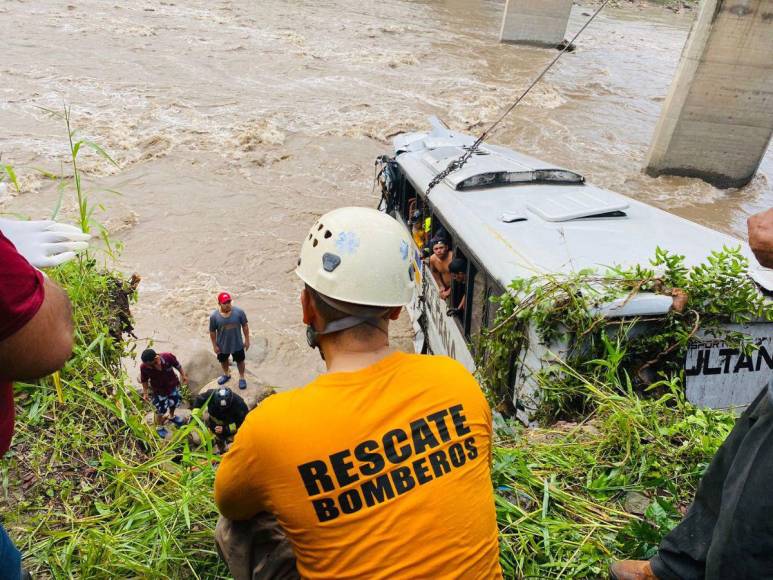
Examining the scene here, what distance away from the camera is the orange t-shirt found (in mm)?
1452

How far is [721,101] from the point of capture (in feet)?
43.1

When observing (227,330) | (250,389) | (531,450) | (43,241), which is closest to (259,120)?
(227,330)

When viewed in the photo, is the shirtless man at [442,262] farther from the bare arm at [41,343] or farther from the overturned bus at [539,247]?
the bare arm at [41,343]

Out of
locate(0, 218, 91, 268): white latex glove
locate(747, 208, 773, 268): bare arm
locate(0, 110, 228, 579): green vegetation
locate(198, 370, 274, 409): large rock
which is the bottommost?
locate(198, 370, 274, 409): large rock

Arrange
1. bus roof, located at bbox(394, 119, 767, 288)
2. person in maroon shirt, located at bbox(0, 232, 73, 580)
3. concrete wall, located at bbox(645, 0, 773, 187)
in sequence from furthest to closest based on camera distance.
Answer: concrete wall, located at bbox(645, 0, 773, 187), bus roof, located at bbox(394, 119, 767, 288), person in maroon shirt, located at bbox(0, 232, 73, 580)

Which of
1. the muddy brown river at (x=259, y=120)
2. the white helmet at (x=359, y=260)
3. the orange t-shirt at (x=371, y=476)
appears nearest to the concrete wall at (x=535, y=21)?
the muddy brown river at (x=259, y=120)

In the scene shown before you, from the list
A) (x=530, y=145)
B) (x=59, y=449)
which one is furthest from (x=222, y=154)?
(x=59, y=449)

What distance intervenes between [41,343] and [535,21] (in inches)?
1082

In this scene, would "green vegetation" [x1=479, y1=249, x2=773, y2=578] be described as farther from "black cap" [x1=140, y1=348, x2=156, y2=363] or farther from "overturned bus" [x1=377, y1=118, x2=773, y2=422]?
"black cap" [x1=140, y1=348, x2=156, y2=363]

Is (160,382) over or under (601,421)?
under

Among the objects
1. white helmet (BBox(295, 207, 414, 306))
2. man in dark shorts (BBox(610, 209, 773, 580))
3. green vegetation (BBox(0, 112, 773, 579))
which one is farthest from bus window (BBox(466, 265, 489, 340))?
white helmet (BBox(295, 207, 414, 306))

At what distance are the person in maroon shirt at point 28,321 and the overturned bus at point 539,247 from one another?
2.08 metres

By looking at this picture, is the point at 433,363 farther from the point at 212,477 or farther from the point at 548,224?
the point at 548,224

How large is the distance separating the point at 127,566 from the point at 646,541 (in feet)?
6.84
